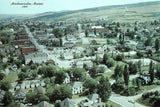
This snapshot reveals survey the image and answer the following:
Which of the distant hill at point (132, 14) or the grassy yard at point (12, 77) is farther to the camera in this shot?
the distant hill at point (132, 14)

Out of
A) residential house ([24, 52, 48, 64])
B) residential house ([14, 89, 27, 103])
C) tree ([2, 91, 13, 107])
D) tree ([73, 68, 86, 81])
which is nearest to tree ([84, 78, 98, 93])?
tree ([73, 68, 86, 81])

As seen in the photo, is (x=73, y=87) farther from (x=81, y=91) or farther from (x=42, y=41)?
(x=42, y=41)

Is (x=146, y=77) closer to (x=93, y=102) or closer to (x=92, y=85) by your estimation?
(x=92, y=85)

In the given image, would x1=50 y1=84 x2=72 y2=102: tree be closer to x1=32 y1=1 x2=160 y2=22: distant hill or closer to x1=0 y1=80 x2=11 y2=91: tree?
x1=0 y1=80 x2=11 y2=91: tree

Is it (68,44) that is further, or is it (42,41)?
(42,41)

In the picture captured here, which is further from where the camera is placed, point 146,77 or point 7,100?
point 146,77

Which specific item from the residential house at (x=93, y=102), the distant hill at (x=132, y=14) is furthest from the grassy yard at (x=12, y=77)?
the distant hill at (x=132, y=14)

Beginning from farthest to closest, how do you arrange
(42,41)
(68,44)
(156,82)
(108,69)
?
(42,41), (68,44), (108,69), (156,82)

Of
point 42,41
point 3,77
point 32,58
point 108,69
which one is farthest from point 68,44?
point 3,77

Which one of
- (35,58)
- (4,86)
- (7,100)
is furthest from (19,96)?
(35,58)

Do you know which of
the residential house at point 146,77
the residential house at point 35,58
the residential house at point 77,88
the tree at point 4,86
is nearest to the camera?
the residential house at point 77,88

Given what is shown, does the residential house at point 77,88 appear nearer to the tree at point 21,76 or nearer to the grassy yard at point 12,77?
the tree at point 21,76
